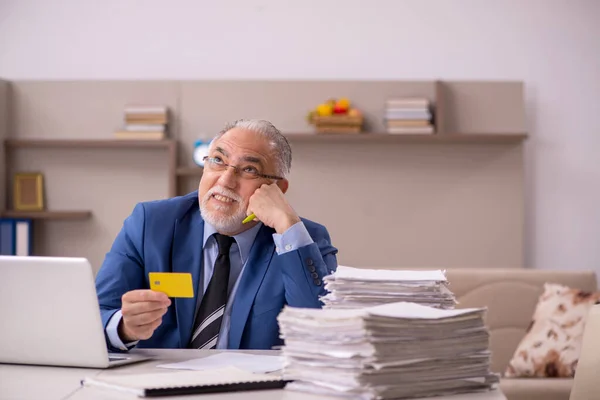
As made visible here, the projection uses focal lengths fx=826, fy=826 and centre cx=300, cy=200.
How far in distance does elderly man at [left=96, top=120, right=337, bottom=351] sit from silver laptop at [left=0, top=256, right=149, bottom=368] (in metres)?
0.31

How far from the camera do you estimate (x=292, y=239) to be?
2.18 m

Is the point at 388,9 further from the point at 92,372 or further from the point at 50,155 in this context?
the point at 92,372

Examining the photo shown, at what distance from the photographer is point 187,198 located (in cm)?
242

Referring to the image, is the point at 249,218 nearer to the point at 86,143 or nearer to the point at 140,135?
the point at 140,135

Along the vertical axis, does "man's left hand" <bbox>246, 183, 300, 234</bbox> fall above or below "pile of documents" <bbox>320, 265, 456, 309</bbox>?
above

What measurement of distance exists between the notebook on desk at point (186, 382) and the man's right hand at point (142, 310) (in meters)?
0.24

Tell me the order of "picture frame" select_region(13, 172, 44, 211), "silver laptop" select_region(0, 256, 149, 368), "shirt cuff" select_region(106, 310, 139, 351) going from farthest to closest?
1. "picture frame" select_region(13, 172, 44, 211)
2. "shirt cuff" select_region(106, 310, 139, 351)
3. "silver laptop" select_region(0, 256, 149, 368)

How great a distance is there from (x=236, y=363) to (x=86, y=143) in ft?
10.8

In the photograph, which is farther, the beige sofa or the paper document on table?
the beige sofa

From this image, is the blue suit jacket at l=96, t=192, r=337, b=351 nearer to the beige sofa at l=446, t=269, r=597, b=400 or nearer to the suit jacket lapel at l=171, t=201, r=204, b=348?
the suit jacket lapel at l=171, t=201, r=204, b=348

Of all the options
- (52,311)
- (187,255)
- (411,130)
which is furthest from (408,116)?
(52,311)

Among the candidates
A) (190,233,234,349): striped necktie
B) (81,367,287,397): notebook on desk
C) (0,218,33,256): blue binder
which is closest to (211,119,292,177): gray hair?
(190,233,234,349): striped necktie

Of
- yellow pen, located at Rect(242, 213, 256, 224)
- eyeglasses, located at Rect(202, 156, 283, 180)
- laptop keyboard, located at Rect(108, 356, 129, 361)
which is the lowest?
laptop keyboard, located at Rect(108, 356, 129, 361)

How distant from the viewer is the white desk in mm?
1390
